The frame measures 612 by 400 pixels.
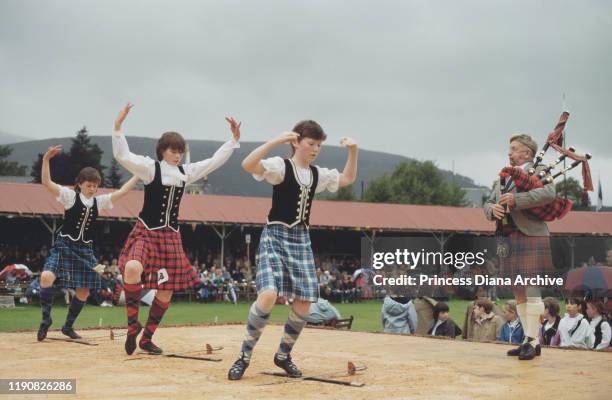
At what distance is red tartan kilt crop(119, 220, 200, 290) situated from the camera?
695 centimetres

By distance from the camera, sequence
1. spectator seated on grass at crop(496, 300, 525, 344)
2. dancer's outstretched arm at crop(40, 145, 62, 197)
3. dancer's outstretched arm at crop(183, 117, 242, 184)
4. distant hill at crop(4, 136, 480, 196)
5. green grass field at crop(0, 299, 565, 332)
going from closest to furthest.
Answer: dancer's outstretched arm at crop(183, 117, 242, 184), dancer's outstretched arm at crop(40, 145, 62, 197), spectator seated on grass at crop(496, 300, 525, 344), green grass field at crop(0, 299, 565, 332), distant hill at crop(4, 136, 480, 196)

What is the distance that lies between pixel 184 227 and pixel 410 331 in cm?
2308

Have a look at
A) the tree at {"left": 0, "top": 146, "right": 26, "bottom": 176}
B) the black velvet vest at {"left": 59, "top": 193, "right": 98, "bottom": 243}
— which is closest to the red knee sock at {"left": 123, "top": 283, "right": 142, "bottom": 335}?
the black velvet vest at {"left": 59, "top": 193, "right": 98, "bottom": 243}

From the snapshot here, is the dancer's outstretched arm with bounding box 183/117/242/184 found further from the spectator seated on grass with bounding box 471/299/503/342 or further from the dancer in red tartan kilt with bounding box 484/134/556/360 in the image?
the spectator seated on grass with bounding box 471/299/503/342

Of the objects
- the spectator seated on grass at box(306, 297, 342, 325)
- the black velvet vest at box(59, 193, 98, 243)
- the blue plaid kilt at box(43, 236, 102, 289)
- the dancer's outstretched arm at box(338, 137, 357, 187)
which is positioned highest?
the dancer's outstretched arm at box(338, 137, 357, 187)

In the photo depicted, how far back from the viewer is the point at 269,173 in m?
5.66

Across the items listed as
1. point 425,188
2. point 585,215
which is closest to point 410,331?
point 585,215

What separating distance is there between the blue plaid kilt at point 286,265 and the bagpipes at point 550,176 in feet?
7.11

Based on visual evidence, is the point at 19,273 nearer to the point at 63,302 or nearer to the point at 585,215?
the point at 63,302

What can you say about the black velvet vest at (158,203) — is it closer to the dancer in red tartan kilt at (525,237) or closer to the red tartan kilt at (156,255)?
the red tartan kilt at (156,255)

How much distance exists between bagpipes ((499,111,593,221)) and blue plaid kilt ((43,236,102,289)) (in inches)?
181

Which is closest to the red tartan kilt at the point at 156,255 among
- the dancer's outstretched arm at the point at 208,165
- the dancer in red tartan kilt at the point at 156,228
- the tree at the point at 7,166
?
the dancer in red tartan kilt at the point at 156,228

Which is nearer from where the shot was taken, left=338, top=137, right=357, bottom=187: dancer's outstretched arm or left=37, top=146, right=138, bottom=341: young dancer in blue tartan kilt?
left=338, top=137, right=357, bottom=187: dancer's outstretched arm

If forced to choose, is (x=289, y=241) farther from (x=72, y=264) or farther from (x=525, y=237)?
(x=72, y=264)
